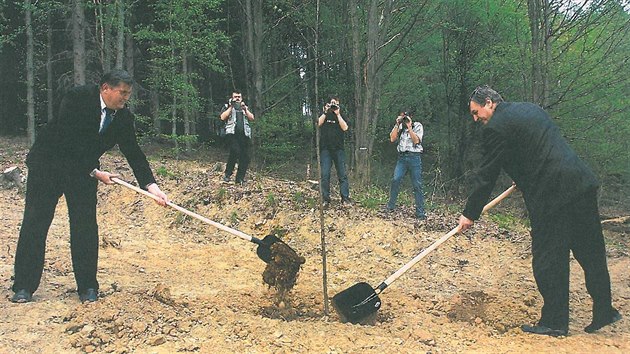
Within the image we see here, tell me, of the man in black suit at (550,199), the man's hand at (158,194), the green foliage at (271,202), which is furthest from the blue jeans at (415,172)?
the man's hand at (158,194)

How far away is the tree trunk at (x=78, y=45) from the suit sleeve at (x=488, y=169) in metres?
12.6

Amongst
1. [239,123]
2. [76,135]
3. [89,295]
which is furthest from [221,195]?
[76,135]

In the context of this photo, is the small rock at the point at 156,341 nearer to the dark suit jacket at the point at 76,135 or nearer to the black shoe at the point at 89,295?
the black shoe at the point at 89,295

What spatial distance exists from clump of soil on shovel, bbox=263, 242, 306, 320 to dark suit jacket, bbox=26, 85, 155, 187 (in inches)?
69.7

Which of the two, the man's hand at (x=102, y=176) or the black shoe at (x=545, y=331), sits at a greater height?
the man's hand at (x=102, y=176)

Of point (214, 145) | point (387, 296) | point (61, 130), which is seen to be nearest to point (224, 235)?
point (387, 296)

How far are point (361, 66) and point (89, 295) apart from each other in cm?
944

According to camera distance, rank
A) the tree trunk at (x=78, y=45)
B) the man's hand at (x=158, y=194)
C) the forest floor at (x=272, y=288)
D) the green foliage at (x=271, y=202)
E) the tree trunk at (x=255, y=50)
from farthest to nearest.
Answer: the tree trunk at (x=255, y=50)
the tree trunk at (x=78, y=45)
the green foliage at (x=271, y=202)
the man's hand at (x=158, y=194)
the forest floor at (x=272, y=288)

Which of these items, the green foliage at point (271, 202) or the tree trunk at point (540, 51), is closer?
the green foliage at point (271, 202)

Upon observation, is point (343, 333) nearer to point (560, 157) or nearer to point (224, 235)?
point (560, 157)

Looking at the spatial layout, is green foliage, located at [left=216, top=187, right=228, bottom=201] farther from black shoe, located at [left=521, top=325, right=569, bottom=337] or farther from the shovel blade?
black shoe, located at [left=521, top=325, right=569, bottom=337]

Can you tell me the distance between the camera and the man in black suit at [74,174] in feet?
14.0

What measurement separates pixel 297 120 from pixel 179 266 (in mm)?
13837

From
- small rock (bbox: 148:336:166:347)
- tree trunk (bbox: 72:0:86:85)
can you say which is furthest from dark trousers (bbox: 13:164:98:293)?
tree trunk (bbox: 72:0:86:85)
